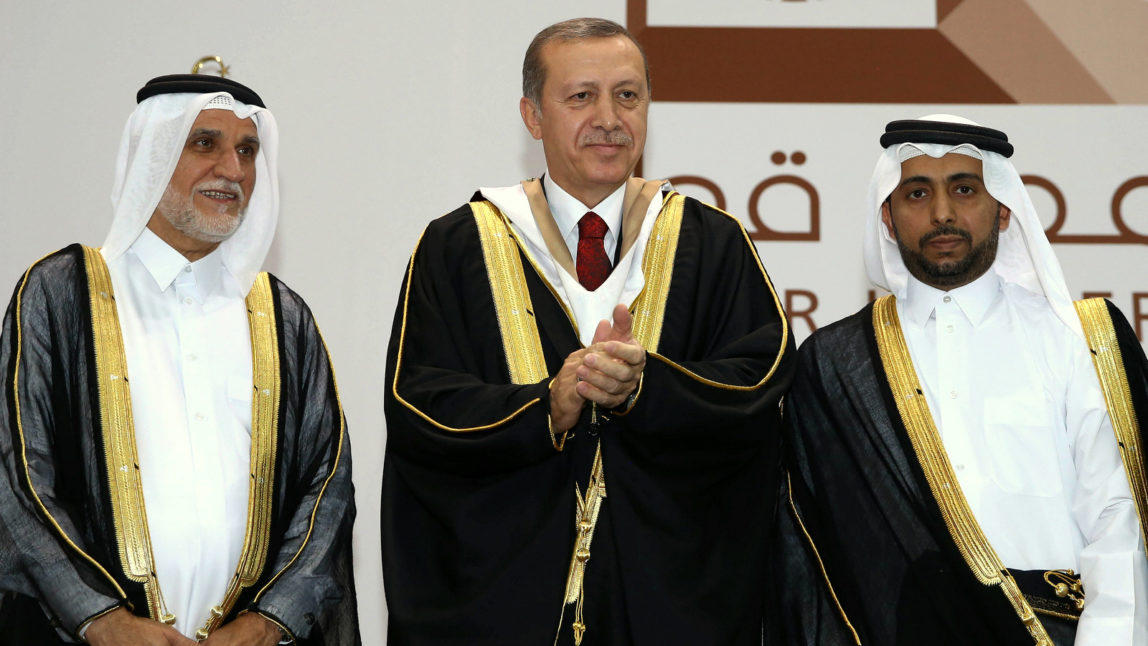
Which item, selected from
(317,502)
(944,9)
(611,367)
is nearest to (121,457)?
(317,502)

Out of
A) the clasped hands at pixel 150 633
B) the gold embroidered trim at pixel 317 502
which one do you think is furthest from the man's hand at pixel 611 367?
the clasped hands at pixel 150 633

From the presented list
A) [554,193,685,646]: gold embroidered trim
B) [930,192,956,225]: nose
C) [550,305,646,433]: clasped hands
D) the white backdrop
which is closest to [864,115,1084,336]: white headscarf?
[930,192,956,225]: nose

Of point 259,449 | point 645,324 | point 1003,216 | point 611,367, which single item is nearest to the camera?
point 611,367

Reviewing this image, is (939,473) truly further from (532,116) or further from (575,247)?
(532,116)

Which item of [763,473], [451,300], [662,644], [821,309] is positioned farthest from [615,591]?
[821,309]

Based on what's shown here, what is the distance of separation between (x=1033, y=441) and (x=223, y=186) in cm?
203

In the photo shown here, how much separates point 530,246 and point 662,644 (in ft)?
3.16

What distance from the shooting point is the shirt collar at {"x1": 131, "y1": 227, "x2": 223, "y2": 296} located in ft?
10.4

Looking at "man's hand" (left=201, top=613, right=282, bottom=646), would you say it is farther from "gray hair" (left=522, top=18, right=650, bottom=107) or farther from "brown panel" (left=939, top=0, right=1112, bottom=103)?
"brown panel" (left=939, top=0, right=1112, bottom=103)

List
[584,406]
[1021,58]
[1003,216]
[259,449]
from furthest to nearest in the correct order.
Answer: [1021,58] < [1003,216] < [259,449] < [584,406]

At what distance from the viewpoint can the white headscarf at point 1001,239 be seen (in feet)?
10.3

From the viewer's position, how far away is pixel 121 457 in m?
2.87

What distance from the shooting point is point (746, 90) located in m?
4.54

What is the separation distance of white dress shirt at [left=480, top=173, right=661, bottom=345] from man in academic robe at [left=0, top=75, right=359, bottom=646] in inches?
24.8
